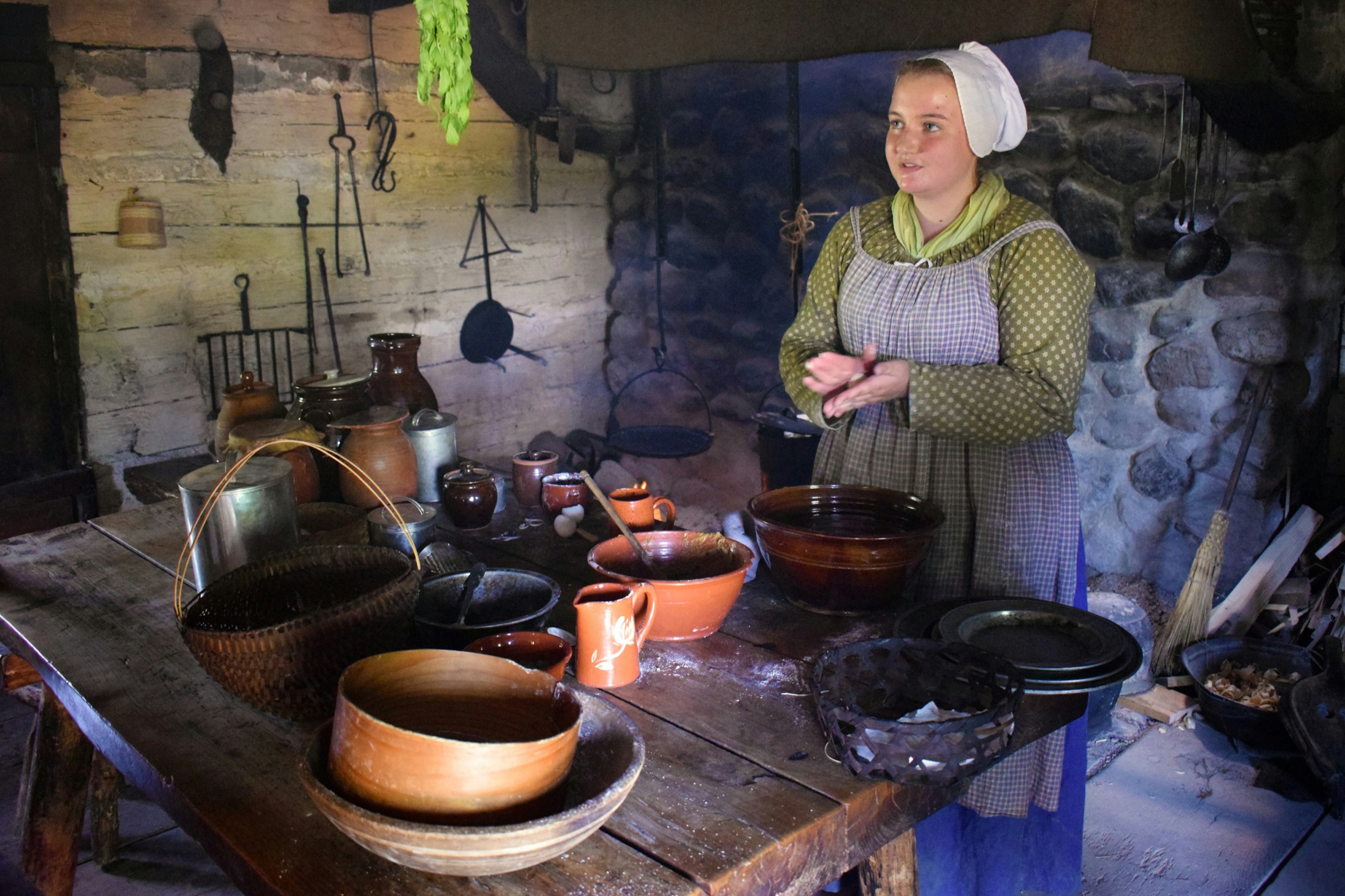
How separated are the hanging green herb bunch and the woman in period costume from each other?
97 cm

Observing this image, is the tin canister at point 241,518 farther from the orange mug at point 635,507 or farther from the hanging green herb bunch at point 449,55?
the hanging green herb bunch at point 449,55

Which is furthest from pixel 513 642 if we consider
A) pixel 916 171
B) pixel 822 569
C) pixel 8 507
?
pixel 8 507

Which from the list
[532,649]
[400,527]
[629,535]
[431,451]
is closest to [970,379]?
[629,535]

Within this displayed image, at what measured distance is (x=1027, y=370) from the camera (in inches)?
83.0

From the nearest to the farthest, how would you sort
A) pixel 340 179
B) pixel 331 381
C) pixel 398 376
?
pixel 331 381, pixel 398 376, pixel 340 179

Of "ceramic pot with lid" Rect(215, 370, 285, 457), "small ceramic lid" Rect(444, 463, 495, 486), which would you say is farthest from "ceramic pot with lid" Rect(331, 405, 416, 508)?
"ceramic pot with lid" Rect(215, 370, 285, 457)

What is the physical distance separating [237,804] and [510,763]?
18.9 inches

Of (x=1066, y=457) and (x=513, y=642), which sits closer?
(x=513, y=642)

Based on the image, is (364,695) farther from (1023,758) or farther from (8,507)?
(8,507)

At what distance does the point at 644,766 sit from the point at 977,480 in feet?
3.77

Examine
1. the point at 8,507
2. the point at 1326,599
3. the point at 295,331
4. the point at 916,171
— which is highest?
the point at 916,171

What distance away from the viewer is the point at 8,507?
3.45m

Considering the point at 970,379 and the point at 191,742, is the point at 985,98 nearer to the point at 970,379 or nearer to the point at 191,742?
the point at 970,379

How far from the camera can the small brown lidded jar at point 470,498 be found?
7.86 ft
